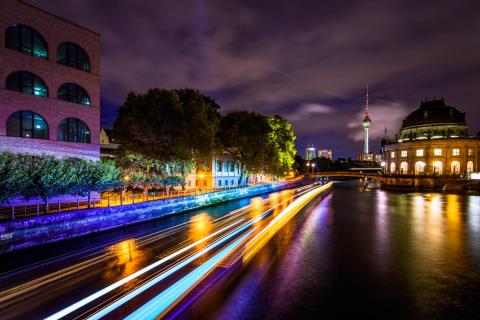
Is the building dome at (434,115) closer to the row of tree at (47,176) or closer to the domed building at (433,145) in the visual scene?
the domed building at (433,145)

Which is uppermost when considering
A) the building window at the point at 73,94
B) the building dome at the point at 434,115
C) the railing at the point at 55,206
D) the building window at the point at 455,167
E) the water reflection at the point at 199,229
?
the building dome at the point at 434,115

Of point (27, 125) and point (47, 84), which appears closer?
point (27, 125)

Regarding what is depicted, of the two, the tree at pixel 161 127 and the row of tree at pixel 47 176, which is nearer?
the row of tree at pixel 47 176

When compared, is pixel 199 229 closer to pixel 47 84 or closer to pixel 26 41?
pixel 47 84

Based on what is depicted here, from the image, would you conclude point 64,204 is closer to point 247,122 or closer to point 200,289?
point 200,289

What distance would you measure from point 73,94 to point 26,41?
583cm

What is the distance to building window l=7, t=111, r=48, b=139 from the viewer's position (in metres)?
24.2

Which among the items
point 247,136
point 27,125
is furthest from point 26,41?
point 247,136

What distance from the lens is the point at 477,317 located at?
320 inches

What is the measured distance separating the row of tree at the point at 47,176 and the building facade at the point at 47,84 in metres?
6.40

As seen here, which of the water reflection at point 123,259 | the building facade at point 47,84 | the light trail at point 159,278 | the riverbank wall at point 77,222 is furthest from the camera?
the building facade at point 47,84

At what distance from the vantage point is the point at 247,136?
47.9m

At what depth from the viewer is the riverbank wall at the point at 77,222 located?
14.4 meters

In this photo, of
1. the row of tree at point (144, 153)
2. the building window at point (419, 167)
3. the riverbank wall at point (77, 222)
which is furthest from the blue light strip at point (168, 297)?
the building window at point (419, 167)
